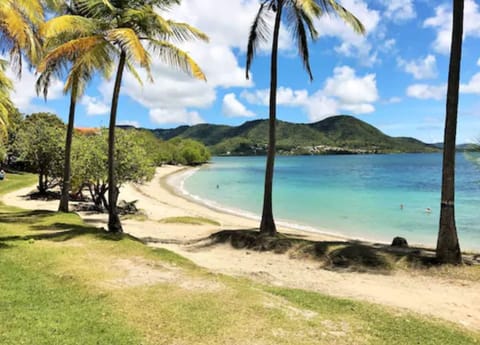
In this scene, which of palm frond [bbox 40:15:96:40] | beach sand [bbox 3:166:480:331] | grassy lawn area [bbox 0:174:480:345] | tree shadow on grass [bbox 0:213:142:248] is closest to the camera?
grassy lawn area [bbox 0:174:480:345]

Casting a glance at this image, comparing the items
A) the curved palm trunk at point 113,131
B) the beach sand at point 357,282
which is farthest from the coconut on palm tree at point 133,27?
the beach sand at point 357,282

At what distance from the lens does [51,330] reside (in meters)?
4.95

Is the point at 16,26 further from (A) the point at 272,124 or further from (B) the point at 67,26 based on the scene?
(A) the point at 272,124

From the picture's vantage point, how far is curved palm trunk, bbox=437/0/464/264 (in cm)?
1028

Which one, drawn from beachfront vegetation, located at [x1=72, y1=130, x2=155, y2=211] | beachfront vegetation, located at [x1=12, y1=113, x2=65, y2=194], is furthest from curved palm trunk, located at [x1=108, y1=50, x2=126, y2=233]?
beachfront vegetation, located at [x1=12, y1=113, x2=65, y2=194]

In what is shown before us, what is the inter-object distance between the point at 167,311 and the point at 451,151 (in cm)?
842

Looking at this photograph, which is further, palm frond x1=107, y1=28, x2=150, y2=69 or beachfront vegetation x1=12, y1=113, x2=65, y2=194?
beachfront vegetation x1=12, y1=113, x2=65, y2=194

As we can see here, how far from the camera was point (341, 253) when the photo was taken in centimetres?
1173

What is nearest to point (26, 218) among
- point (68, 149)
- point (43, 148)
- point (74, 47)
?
point (68, 149)

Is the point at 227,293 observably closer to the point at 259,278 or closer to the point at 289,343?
the point at 289,343

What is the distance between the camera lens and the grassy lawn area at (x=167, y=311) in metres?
5.06

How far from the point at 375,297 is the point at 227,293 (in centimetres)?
332

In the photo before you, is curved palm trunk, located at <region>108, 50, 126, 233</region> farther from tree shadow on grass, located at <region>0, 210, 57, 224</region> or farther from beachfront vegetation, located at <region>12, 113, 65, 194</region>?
beachfront vegetation, located at <region>12, 113, 65, 194</region>

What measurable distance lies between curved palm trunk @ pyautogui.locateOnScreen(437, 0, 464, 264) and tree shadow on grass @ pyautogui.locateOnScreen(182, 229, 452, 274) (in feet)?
1.64
